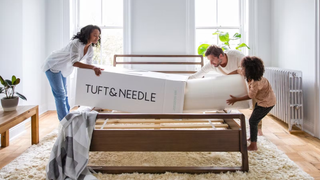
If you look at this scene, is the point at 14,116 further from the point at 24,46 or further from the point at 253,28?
the point at 253,28

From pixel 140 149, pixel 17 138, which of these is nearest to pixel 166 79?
pixel 140 149

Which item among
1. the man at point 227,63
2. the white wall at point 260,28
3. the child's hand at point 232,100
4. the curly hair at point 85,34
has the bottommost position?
the child's hand at point 232,100

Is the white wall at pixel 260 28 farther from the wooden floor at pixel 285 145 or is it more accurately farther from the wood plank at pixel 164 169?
the wood plank at pixel 164 169

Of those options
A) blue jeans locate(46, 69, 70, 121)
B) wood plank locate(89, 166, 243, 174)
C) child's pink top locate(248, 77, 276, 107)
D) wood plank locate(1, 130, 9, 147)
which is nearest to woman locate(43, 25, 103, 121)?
blue jeans locate(46, 69, 70, 121)

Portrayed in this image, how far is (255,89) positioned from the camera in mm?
1690

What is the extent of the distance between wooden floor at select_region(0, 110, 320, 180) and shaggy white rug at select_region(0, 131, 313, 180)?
0.10 m

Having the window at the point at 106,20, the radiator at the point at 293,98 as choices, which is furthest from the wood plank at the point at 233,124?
the window at the point at 106,20

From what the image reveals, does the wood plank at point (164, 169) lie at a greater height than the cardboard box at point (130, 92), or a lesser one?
lesser

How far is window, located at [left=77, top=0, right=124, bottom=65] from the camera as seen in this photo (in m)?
3.99

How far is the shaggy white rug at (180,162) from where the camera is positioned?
1553mm

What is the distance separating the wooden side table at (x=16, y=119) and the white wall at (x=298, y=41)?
2.84 metres

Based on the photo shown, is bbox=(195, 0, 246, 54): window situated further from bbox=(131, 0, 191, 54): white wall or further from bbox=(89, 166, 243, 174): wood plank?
bbox=(89, 166, 243, 174): wood plank

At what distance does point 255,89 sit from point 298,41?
1598mm

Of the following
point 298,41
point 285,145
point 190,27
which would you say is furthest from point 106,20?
point 285,145
